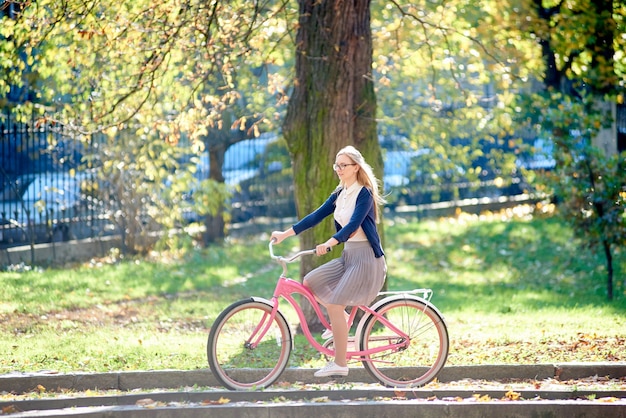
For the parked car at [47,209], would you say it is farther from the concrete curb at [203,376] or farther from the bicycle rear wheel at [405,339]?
the bicycle rear wheel at [405,339]

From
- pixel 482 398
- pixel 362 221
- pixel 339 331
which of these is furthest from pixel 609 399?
pixel 362 221

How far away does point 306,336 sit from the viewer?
285 inches

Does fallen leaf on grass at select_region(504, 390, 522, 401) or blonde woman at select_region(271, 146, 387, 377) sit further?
blonde woman at select_region(271, 146, 387, 377)

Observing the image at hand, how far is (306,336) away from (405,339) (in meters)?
0.79

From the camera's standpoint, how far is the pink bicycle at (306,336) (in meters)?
7.09

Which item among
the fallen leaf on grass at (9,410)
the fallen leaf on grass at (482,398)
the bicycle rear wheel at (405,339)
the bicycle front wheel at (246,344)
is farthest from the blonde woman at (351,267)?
the fallen leaf on grass at (9,410)

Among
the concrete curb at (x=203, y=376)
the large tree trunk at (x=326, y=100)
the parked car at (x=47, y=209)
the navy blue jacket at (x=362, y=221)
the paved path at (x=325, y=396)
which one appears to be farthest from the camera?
the parked car at (x=47, y=209)

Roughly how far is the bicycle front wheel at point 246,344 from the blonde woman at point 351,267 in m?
0.35

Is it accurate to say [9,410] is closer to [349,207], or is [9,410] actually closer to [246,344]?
[246,344]

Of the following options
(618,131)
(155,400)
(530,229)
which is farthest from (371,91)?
(618,131)

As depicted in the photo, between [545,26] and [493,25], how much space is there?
1.86 m

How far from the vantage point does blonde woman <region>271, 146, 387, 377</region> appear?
23.1 ft

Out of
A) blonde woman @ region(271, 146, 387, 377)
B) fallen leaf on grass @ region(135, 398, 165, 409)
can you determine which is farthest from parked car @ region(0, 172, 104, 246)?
blonde woman @ region(271, 146, 387, 377)

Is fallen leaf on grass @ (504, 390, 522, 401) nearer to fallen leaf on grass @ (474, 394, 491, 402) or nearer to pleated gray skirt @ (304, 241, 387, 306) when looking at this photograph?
fallen leaf on grass @ (474, 394, 491, 402)
